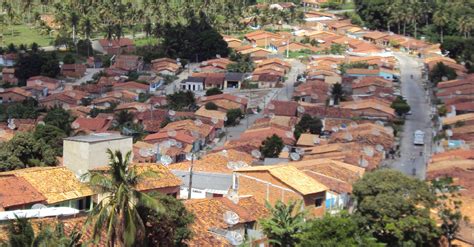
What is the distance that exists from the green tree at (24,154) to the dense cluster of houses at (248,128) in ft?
6.25

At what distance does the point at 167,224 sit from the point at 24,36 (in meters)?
54.3

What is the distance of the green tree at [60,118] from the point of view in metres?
36.1

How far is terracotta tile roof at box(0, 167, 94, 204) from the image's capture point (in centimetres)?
1873

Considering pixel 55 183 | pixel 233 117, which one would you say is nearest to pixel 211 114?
pixel 233 117

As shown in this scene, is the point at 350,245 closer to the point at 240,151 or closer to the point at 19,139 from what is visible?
the point at 19,139

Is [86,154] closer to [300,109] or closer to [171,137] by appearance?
[171,137]

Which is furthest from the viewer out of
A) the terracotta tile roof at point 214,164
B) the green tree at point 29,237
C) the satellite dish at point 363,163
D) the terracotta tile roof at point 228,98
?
Result: the terracotta tile roof at point 228,98

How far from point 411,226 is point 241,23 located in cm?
5703

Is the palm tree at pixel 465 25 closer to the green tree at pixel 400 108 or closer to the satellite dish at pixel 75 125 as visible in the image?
the green tree at pixel 400 108

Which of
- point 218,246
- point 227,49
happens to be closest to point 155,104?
point 227,49

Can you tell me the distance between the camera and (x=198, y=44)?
6119 centimetres

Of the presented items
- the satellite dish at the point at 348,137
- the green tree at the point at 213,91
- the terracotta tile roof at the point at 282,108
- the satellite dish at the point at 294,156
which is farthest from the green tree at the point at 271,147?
the green tree at the point at 213,91

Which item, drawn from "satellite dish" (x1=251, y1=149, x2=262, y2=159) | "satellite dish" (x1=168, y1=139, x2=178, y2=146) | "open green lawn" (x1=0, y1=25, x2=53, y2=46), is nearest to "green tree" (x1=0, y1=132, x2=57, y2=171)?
"satellite dish" (x1=251, y1=149, x2=262, y2=159)

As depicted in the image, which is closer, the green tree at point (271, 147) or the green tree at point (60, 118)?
the green tree at point (271, 147)
